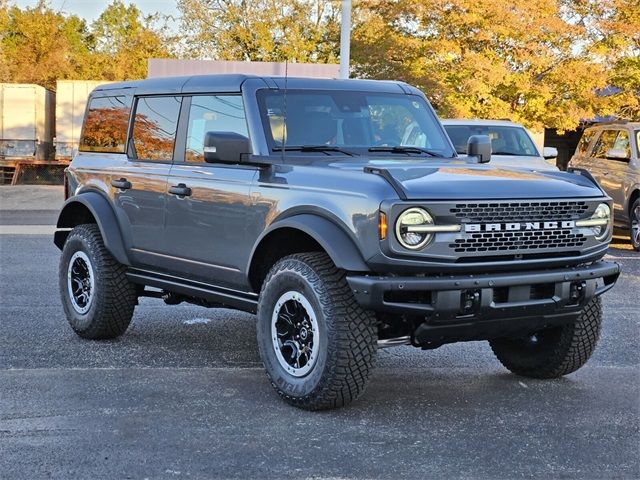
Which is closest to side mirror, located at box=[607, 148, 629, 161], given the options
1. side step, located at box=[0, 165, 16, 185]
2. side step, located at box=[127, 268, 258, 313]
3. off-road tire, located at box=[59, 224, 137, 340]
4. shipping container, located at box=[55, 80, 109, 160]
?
off-road tire, located at box=[59, 224, 137, 340]

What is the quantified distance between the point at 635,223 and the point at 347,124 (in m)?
9.52

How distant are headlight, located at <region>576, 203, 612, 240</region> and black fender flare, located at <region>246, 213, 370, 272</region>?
1.45m

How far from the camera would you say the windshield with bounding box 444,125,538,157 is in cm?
1389

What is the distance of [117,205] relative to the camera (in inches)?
280

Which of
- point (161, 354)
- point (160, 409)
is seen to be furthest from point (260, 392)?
point (161, 354)

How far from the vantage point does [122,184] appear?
6988 millimetres

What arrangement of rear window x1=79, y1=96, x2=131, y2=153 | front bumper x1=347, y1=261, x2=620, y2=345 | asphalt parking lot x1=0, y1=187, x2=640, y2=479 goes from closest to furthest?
asphalt parking lot x1=0, y1=187, x2=640, y2=479 → front bumper x1=347, y1=261, x2=620, y2=345 → rear window x1=79, y1=96, x2=131, y2=153

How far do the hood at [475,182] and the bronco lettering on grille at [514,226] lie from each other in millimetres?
145

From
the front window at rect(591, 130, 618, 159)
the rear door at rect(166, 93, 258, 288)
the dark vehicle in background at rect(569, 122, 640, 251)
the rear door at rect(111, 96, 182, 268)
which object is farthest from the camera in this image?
the front window at rect(591, 130, 618, 159)

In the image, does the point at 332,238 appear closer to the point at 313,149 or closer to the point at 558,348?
the point at 313,149

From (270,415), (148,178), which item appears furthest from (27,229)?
(270,415)

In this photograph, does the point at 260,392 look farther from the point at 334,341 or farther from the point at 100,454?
the point at 100,454

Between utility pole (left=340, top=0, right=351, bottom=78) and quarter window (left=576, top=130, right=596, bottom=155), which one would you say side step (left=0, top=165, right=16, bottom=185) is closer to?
utility pole (left=340, top=0, right=351, bottom=78)

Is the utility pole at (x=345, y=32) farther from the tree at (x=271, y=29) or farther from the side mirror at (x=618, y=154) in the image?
the tree at (x=271, y=29)
